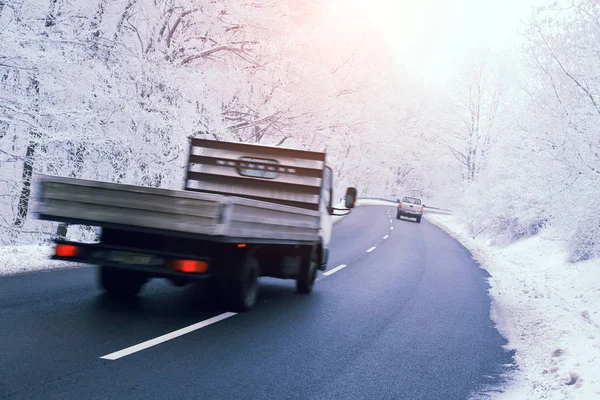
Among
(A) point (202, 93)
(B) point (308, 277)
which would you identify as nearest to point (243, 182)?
(B) point (308, 277)

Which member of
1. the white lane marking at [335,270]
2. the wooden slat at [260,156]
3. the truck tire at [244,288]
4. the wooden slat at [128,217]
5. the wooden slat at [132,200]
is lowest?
the white lane marking at [335,270]

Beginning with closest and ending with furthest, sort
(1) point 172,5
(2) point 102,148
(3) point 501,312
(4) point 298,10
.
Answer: (3) point 501,312, (2) point 102,148, (1) point 172,5, (4) point 298,10

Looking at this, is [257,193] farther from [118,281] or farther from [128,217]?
[128,217]

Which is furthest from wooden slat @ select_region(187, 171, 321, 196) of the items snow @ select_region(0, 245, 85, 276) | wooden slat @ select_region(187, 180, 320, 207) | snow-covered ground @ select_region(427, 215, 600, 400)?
snow-covered ground @ select_region(427, 215, 600, 400)

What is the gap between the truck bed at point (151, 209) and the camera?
605cm

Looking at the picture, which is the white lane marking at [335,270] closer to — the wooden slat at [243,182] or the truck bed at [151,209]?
the wooden slat at [243,182]

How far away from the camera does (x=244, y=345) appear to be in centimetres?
628

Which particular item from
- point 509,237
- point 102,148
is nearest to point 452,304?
point 102,148

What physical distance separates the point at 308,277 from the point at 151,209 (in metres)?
4.23

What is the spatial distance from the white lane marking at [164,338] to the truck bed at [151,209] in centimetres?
108

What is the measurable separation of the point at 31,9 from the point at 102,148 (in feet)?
13.2

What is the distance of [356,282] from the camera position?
1220cm

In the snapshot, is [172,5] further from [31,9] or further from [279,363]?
[279,363]

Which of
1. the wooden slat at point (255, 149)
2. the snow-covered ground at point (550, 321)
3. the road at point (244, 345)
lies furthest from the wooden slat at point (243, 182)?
the snow-covered ground at point (550, 321)
